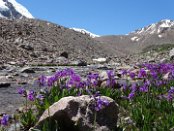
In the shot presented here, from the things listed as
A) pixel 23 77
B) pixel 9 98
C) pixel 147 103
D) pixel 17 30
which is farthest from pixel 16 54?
pixel 147 103

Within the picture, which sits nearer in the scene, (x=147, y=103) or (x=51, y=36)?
(x=147, y=103)

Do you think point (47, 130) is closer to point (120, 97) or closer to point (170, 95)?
point (170, 95)

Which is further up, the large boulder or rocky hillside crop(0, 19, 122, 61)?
rocky hillside crop(0, 19, 122, 61)

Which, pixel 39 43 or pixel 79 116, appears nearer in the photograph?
pixel 79 116

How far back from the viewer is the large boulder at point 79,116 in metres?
7.94

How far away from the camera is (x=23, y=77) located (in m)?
20.1

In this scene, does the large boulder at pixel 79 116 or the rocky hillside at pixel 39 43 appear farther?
the rocky hillside at pixel 39 43

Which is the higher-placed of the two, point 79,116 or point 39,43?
point 39,43

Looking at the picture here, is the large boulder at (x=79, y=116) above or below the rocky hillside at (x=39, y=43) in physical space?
below

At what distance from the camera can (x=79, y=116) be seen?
314 inches

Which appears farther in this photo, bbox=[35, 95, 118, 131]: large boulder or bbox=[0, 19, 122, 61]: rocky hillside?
bbox=[0, 19, 122, 61]: rocky hillside

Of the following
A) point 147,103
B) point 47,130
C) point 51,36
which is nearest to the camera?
point 47,130

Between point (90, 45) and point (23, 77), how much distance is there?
190 ft

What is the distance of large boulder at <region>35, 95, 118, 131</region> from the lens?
794 cm
